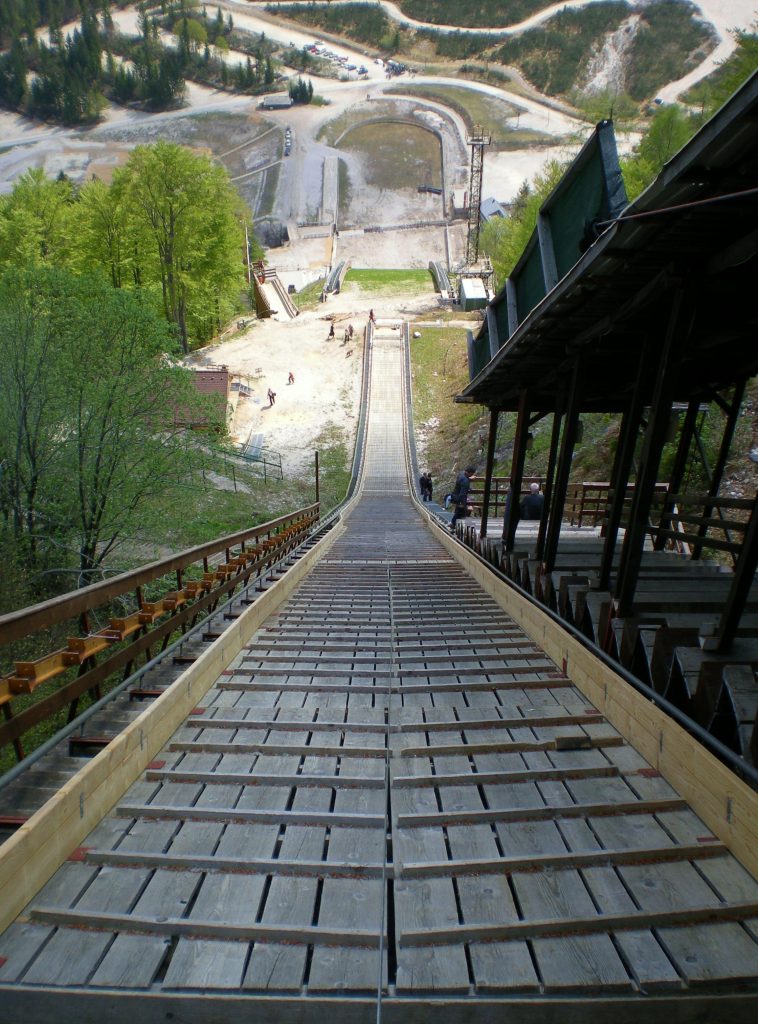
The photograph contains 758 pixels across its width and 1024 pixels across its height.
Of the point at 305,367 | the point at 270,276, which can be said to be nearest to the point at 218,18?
the point at 270,276

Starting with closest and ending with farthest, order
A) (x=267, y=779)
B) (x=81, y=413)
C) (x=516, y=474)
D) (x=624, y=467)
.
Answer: (x=267, y=779) < (x=624, y=467) < (x=516, y=474) < (x=81, y=413)

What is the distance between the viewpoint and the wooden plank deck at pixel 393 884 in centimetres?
197

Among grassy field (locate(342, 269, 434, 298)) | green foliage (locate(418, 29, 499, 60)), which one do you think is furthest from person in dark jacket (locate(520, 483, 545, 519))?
green foliage (locate(418, 29, 499, 60))

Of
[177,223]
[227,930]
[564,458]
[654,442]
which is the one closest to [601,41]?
[177,223]

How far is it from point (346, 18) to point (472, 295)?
130271 mm

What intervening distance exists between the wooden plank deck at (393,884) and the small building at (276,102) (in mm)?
119896

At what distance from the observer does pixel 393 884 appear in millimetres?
2457

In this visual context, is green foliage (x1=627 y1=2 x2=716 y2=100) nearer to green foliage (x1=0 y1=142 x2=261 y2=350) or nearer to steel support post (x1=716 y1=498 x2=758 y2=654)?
green foliage (x1=0 y1=142 x2=261 y2=350)

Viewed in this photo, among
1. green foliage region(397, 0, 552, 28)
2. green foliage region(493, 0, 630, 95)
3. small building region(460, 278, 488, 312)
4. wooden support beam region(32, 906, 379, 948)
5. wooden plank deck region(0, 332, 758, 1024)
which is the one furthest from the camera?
green foliage region(397, 0, 552, 28)

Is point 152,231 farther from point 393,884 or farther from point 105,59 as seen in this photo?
point 105,59

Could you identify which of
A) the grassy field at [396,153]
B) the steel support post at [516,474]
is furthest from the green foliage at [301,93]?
the steel support post at [516,474]

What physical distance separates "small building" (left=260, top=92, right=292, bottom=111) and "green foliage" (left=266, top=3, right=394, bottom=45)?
41.7 m

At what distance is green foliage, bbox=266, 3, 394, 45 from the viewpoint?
136 m

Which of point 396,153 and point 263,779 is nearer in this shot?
point 263,779
